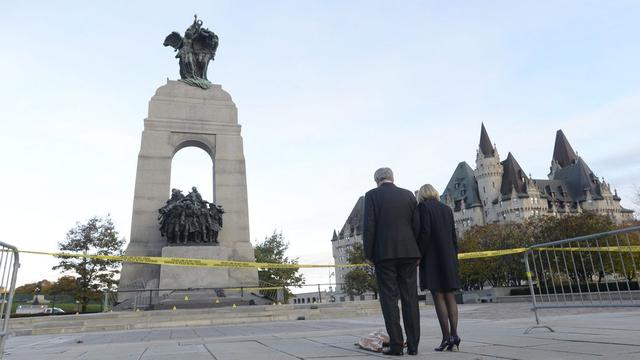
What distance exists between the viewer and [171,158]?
78.9 feet

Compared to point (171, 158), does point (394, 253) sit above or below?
below

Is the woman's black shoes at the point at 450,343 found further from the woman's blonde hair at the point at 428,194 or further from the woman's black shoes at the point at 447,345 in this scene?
the woman's blonde hair at the point at 428,194

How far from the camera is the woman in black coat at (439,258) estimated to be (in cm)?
541

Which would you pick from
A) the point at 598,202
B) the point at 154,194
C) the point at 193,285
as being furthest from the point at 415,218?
the point at 598,202

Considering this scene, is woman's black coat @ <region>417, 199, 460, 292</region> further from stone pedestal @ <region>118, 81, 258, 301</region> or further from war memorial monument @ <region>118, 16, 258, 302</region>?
stone pedestal @ <region>118, 81, 258, 301</region>

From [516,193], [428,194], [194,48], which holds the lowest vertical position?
[428,194]

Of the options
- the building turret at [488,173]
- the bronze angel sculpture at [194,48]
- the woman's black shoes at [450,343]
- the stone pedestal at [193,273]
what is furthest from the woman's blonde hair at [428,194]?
the building turret at [488,173]

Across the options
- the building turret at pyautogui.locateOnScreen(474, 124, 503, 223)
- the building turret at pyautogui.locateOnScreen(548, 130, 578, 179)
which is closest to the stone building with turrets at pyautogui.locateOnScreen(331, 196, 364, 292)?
the building turret at pyautogui.locateOnScreen(474, 124, 503, 223)

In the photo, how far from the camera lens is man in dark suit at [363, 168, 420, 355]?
16.2 ft

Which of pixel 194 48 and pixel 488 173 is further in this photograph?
pixel 488 173

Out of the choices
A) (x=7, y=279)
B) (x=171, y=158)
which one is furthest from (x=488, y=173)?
(x=7, y=279)

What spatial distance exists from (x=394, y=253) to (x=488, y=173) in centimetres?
10297

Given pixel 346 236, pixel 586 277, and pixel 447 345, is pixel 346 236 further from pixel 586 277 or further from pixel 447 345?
pixel 447 345

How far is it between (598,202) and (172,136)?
100189 millimetres
